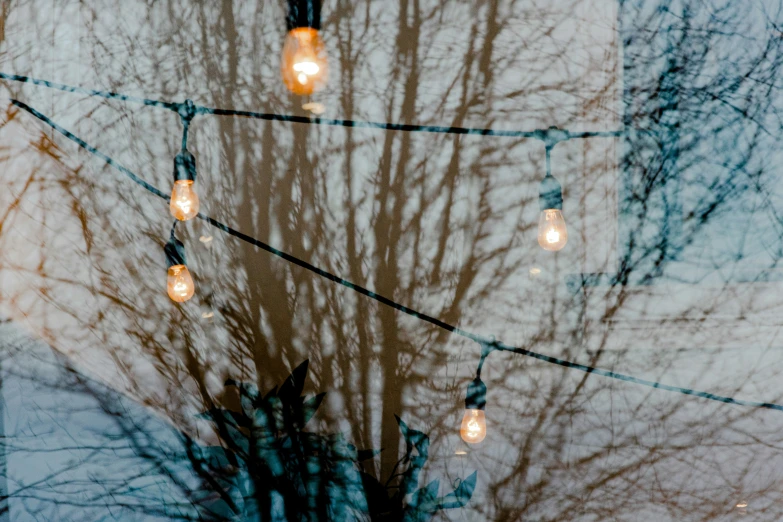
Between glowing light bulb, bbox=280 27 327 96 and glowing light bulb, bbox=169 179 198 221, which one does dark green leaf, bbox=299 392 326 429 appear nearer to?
glowing light bulb, bbox=169 179 198 221

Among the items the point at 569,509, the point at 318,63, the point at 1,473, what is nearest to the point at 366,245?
the point at 318,63

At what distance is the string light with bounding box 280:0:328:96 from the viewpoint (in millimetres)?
1550

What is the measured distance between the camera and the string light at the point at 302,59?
5.08 feet

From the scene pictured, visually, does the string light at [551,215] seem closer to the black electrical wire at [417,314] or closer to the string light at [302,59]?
the black electrical wire at [417,314]

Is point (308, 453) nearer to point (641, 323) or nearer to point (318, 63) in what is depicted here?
point (641, 323)

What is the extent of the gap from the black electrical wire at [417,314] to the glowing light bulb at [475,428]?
124mm

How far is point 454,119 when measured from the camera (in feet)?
5.06

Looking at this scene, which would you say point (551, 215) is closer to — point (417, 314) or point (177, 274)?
point (417, 314)

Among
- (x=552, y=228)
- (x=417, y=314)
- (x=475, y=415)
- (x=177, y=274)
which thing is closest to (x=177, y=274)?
(x=177, y=274)

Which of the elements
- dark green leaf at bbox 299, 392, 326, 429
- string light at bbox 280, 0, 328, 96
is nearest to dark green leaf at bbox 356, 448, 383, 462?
dark green leaf at bbox 299, 392, 326, 429

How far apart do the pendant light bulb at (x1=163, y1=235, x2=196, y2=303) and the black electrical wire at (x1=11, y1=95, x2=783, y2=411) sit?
0.10 meters

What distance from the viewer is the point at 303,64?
157cm

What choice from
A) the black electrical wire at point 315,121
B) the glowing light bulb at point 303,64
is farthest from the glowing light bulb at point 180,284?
the glowing light bulb at point 303,64

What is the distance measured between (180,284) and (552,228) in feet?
3.09
